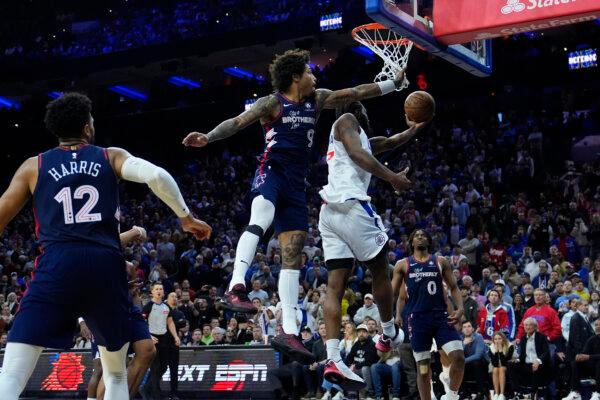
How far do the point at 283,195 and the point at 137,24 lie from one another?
88.1ft

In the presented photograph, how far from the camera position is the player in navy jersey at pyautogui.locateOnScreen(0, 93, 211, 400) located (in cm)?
533

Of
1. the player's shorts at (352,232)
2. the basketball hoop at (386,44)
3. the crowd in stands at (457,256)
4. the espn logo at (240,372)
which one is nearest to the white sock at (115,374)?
the player's shorts at (352,232)

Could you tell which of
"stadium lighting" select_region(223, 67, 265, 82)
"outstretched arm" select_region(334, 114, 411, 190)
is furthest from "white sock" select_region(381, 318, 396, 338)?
"stadium lighting" select_region(223, 67, 265, 82)

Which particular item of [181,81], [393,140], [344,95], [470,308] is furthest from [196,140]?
[181,81]

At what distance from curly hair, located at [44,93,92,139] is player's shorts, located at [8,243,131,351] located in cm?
73

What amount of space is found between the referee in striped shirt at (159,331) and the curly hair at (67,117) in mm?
9326

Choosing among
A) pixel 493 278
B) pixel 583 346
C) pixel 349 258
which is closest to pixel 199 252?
pixel 493 278

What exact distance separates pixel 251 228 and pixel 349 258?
1.02 m

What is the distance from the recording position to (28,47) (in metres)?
33.7

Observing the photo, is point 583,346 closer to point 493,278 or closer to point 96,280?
point 493,278

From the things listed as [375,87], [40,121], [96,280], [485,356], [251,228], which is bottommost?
[485,356]

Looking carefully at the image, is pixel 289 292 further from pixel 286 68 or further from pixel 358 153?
pixel 286 68

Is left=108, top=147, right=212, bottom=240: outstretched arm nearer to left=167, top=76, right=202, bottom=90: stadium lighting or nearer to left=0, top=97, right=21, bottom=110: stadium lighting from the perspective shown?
left=167, top=76, right=202, bottom=90: stadium lighting

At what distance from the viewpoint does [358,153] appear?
293 inches
